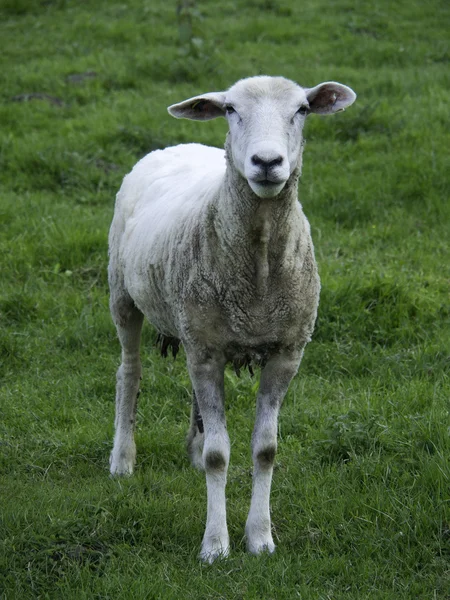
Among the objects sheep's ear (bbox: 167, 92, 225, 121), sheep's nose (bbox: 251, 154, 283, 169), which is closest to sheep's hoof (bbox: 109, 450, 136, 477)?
sheep's ear (bbox: 167, 92, 225, 121)

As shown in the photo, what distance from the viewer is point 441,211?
771 cm

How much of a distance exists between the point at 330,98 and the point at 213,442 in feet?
5.24

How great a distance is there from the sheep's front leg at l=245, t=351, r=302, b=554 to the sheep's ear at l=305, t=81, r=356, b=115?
1.09m

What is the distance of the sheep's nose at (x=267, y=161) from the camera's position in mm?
3455

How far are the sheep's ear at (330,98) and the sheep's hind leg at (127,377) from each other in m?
1.62

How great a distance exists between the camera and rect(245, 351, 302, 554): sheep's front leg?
158 inches

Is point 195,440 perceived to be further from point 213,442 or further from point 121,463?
point 213,442

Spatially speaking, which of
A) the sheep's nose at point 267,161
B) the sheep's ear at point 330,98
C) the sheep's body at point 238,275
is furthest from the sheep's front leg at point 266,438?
the sheep's ear at point 330,98

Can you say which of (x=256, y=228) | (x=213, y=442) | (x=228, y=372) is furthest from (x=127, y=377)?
(x=256, y=228)

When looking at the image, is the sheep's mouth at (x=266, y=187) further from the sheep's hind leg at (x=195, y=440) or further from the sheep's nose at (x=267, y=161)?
the sheep's hind leg at (x=195, y=440)

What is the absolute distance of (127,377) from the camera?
512 cm

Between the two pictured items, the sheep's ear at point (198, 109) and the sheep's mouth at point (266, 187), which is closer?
the sheep's mouth at point (266, 187)

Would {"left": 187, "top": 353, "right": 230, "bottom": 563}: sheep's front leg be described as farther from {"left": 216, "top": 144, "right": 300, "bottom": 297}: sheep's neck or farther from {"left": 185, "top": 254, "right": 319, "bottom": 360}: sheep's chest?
{"left": 216, "top": 144, "right": 300, "bottom": 297}: sheep's neck

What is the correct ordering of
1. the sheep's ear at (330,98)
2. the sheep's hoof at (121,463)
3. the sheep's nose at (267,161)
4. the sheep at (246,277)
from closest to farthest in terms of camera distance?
1. the sheep's nose at (267,161)
2. the sheep at (246,277)
3. the sheep's ear at (330,98)
4. the sheep's hoof at (121,463)
